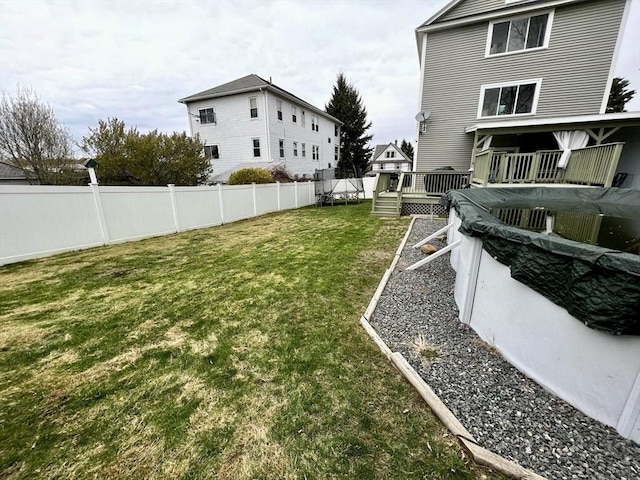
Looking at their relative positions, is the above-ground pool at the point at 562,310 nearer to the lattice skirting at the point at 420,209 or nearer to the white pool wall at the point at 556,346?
the white pool wall at the point at 556,346

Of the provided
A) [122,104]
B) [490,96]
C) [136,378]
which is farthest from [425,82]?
[122,104]

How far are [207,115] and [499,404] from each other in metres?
23.0

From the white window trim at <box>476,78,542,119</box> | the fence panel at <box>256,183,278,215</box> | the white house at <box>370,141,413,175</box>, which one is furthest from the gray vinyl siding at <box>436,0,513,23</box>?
the white house at <box>370,141,413,175</box>

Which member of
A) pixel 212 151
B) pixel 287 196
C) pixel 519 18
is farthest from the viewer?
pixel 212 151

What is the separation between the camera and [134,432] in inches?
77.5

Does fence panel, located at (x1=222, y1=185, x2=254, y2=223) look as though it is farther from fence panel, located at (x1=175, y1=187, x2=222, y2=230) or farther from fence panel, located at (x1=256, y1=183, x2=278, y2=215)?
fence panel, located at (x1=256, y1=183, x2=278, y2=215)

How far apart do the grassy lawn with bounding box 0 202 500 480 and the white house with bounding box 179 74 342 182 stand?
51.0 feet

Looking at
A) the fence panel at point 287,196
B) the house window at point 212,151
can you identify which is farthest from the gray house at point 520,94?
the house window at point 212,151

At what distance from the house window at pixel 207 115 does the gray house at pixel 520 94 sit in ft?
48.2

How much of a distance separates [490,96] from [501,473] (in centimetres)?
1337

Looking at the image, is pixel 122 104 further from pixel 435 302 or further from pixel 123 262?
pixel 435 302

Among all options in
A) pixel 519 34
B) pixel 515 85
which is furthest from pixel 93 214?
pixel 519 34

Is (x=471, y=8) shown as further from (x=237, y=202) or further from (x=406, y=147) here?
(x=406, y=147)

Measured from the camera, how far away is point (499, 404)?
214 centimetres
